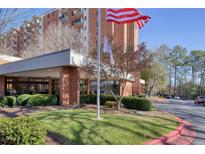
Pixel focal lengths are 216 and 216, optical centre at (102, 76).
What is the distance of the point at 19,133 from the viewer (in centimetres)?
523

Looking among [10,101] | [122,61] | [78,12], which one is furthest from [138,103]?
[78,12]

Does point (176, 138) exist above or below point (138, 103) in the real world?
below

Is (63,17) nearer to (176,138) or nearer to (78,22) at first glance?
(78,22)

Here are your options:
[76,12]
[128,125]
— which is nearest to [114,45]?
[128,125]

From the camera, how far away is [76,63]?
547 inches

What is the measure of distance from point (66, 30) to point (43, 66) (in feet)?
75.5

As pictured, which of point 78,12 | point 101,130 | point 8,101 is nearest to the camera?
point 101,130

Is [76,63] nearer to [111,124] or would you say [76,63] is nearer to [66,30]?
[111,124]

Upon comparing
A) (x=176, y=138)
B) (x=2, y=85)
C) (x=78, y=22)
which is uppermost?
(x=78, y=22)

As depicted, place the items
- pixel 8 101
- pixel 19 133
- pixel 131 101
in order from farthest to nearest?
pixel 8 101 < pixel 131 101 < pixel 19 133

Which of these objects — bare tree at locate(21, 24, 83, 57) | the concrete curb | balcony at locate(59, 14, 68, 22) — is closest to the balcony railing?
balcony at locate(59, 14, 68, 22)

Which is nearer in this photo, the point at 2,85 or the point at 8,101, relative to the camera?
the point at 8,101

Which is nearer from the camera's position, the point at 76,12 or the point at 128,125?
the point at 128,125

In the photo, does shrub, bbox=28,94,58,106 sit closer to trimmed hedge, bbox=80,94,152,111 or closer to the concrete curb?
trimmed hedge, bbox=80,94,152,111
